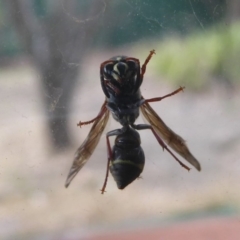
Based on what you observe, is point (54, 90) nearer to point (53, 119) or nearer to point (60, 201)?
point (53, 119)

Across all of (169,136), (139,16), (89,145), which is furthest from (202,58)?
(89,145)

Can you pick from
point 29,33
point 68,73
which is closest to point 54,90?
point 68,73

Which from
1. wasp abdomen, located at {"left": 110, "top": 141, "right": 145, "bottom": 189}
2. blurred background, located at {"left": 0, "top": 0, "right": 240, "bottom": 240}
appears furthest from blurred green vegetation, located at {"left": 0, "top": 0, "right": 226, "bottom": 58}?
wasp abdomen, located at {"left": 110, "top": 141, "right": 145, "bottom": 189}

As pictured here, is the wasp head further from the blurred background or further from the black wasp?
the blurred background

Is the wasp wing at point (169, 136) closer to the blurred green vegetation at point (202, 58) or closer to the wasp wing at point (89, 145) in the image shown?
the wasp wing at point (89, 145)

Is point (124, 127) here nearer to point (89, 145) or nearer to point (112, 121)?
point (89, 145)

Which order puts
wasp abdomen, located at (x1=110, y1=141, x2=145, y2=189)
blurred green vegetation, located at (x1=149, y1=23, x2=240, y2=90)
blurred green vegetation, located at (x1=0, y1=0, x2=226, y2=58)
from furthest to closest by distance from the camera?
1. blurred green vegetation, located at (x1=149, y1=23, x2=240, y2=90)
2. blurred green vegetation, located at (x1=0, y1=0, x2=226, y2=58)
3. wasp abdomen, located at (x1=110, y1=141, x2=145, y2=189)

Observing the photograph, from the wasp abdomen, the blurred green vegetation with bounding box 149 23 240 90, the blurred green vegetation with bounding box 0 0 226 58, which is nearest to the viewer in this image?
the wasp abdomen
